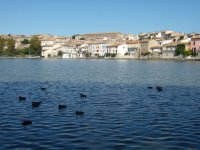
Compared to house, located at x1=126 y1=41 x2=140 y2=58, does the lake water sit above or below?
below

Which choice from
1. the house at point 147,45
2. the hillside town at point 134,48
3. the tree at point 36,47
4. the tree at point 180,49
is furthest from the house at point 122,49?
the tree at point 36,47

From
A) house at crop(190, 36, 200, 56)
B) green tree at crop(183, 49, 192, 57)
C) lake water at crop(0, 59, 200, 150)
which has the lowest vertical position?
lake water at crop(0, 59, 200, 150)

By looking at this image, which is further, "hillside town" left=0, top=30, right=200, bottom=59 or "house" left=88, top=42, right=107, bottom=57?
"house" left=88, top=42, right=107, bottom=57

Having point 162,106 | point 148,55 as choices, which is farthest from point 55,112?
point 148,55

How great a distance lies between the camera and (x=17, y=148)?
12336 millimetres

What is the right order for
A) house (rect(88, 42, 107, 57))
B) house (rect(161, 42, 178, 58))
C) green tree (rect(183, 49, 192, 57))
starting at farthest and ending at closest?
house (rect(88, 42, 107, 57)) → house (rect(161, 42, 178, 58)) → green tree (rect(183, 49, 192, 57))

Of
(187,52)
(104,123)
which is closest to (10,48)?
(187,52)

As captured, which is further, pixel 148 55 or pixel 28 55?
pixel 28 55

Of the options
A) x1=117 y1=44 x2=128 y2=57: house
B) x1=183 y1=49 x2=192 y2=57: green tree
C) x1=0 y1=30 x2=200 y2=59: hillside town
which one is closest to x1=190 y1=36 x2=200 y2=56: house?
x1=0 y1=30 x2=200 y2=59: hillside town

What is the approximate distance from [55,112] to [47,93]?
8.43 m

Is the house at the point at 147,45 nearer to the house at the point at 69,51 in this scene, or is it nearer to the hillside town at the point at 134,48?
the hillside town at the point at 134,48

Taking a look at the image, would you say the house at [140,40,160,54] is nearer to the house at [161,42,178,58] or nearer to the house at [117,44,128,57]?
the house at [117,44,128,57]

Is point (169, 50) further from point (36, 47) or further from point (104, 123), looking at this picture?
point (104, 123)

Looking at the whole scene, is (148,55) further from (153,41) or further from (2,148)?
(2,148)
